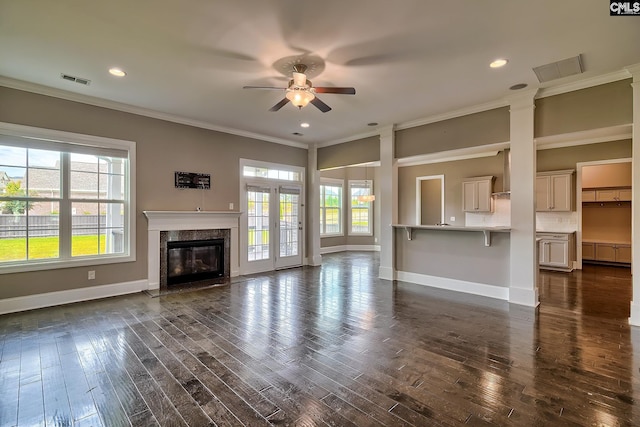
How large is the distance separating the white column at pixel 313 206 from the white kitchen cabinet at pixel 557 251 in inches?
201

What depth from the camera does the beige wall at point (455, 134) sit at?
4.53m

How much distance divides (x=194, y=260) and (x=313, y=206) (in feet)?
9.87

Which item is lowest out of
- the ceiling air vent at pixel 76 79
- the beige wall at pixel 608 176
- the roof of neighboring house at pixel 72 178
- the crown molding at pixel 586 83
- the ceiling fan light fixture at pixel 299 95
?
the roof of neighboring house at pixel 72 178

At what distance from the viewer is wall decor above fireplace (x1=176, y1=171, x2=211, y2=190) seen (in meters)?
5.47

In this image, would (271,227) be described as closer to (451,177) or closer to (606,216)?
(451,177)

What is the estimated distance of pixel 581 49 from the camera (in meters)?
3.08

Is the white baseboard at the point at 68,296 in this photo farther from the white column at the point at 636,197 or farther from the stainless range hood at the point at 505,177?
the stainless range hood at the point at 505,177

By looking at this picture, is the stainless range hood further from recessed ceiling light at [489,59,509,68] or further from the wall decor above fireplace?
the wall decor above fireplace

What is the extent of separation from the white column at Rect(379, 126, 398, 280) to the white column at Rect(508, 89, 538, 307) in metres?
2.01

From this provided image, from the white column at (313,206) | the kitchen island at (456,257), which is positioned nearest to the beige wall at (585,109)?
the kitchen island at (456,257)

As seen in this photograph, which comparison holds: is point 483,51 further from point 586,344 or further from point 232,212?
point 232,212

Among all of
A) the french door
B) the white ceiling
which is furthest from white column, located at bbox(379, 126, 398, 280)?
the french door

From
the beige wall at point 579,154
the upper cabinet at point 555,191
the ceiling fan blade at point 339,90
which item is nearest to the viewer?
the ceiling fan blade at point 339,90

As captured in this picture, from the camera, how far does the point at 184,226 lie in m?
5.48
